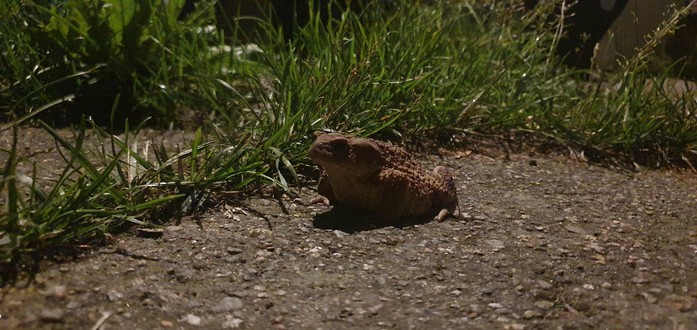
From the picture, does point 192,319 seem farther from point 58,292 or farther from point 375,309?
point 375,309

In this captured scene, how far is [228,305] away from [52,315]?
43 centimetres

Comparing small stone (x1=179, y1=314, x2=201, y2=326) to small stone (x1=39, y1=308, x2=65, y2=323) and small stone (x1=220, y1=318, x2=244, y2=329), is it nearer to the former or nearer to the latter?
small stone (x1=220, y1=318, x2=244, y2=329)

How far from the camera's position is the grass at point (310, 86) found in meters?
3.08

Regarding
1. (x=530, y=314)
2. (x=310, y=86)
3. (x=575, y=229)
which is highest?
(x=310, y=86)

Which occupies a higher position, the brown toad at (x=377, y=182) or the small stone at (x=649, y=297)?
the brown toad at (x=377, y=182)

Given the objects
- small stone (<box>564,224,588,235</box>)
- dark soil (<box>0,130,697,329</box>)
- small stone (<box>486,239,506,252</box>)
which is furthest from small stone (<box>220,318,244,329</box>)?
small stone (<box>564,224,588,235</box>)

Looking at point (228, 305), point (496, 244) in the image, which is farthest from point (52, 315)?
point (496, 244)

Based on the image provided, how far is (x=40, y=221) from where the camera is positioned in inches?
79.0

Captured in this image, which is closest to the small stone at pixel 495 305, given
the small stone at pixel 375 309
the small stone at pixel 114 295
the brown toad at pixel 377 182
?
the small stone at pixel 375 309

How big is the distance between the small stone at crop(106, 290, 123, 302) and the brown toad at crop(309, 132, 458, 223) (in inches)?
30.4

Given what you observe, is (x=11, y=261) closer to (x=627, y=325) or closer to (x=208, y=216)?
(x=208, y=216)

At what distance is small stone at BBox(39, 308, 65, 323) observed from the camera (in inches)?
67.5

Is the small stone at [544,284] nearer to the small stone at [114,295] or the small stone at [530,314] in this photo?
the small stone at [530,314]

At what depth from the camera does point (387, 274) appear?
2.14 metres
